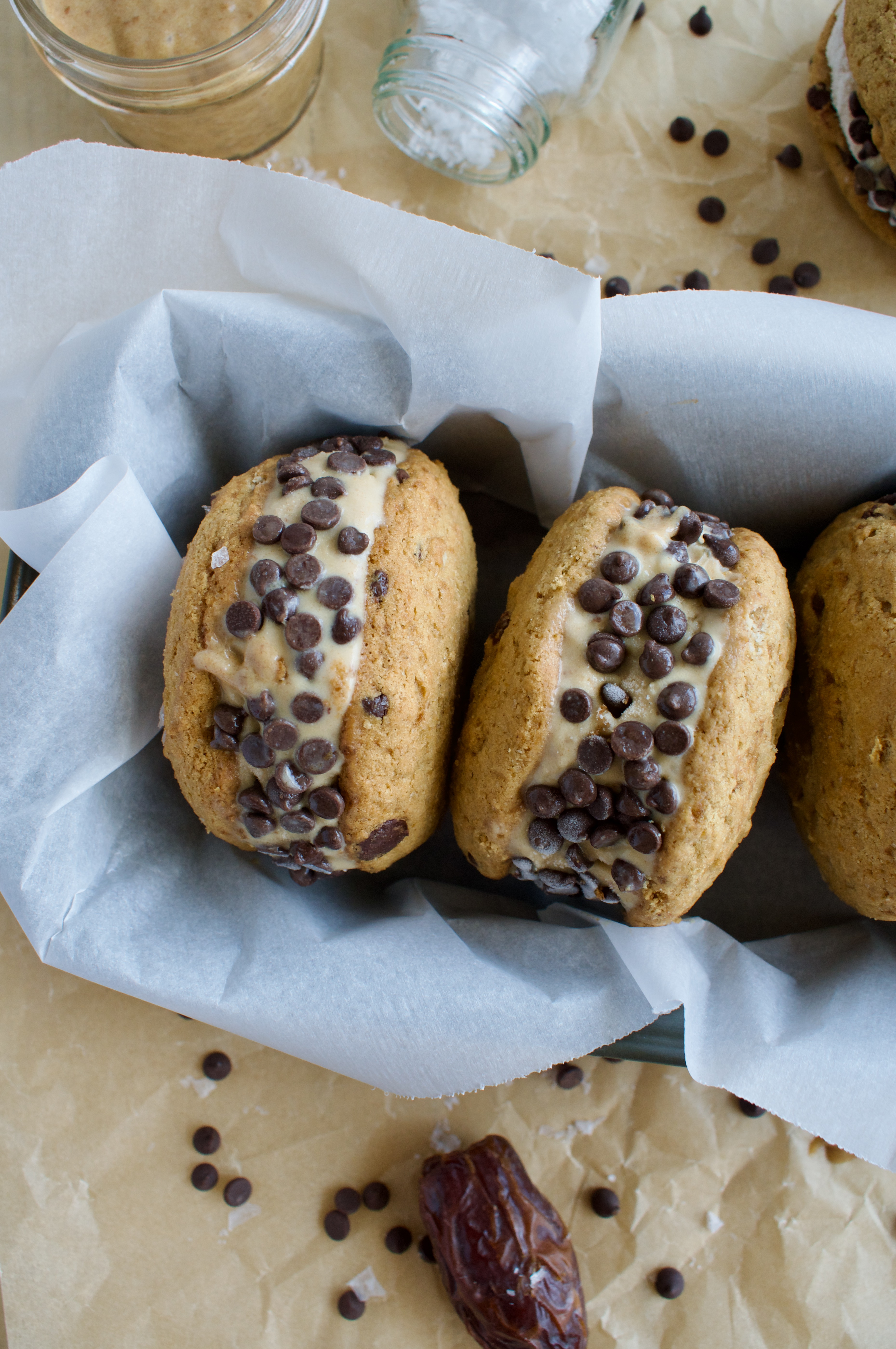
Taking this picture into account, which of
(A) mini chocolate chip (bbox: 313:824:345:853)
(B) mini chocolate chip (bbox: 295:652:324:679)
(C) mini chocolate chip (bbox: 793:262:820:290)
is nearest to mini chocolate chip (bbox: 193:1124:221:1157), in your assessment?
(A) mini chocolate chip (bbox: 313:824:345:853)

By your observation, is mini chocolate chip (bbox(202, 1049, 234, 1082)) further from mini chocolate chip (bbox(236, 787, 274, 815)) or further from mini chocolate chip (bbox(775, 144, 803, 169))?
mini chocolate chip (bbox(775, 144, 803, 169))

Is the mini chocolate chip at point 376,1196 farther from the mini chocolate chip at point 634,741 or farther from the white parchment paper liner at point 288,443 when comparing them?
the mini chocolate chip at point 634,741

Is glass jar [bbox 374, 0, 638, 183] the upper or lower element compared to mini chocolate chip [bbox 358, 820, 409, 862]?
upper

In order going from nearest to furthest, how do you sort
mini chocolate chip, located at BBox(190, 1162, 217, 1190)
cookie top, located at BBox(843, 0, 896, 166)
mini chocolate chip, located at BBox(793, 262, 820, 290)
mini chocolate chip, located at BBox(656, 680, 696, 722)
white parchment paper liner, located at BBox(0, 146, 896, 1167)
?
1. mini chocolate chip, located at BBox(656, 680, 696, 722)
2. white parchment paper liner, located at BBox(0, 146, 896, 1167)
3. cookie top, located at BBox(843, 0, 896, 166)
4. mini chocolate chip, located at BBox(190, 1162, 217, 1190)
5. mini chocolate chip, located at BBox(793, 262, 820, 290)

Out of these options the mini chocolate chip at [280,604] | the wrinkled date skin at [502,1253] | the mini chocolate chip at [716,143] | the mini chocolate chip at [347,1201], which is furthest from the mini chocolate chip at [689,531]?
the mini chocolate chip at [347,1201]

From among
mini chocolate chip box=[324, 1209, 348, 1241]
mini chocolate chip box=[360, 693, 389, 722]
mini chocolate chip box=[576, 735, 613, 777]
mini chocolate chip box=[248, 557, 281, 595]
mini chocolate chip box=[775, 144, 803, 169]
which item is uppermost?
mini chocolate chip box=[775, 144, 803, 169]

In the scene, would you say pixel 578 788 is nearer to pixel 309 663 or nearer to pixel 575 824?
pixel 575 824

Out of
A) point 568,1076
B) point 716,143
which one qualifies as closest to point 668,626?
point 568,1076
